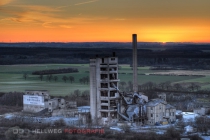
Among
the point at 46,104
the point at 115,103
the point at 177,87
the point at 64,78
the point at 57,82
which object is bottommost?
the point at 46,104

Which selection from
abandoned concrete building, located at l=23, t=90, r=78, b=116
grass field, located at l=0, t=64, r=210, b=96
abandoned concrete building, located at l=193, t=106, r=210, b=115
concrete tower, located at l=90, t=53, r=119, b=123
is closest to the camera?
concrete tower, located at l=90, t=53, r=119, b=123

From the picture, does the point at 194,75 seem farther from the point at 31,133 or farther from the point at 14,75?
the point at 31,133

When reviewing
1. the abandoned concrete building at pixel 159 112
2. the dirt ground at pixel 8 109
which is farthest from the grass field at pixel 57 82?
the abandoned concrete building at pixel 159 112

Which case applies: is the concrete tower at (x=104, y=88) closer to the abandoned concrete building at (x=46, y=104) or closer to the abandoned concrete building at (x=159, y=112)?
the abandoned concrete building at (x=159, y=112)

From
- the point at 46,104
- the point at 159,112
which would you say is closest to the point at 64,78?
the point at 46,104

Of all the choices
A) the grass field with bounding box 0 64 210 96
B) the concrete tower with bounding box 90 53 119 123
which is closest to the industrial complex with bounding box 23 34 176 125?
the concrete tower with bounding box 90 53 119 123

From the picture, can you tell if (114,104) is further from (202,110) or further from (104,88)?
(202,110)

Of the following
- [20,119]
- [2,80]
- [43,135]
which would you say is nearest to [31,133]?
[43,135]

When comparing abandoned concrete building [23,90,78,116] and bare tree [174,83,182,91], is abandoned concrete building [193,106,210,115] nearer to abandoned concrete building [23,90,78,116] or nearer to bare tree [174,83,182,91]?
abandoned concrete building [23,90,78,116]
